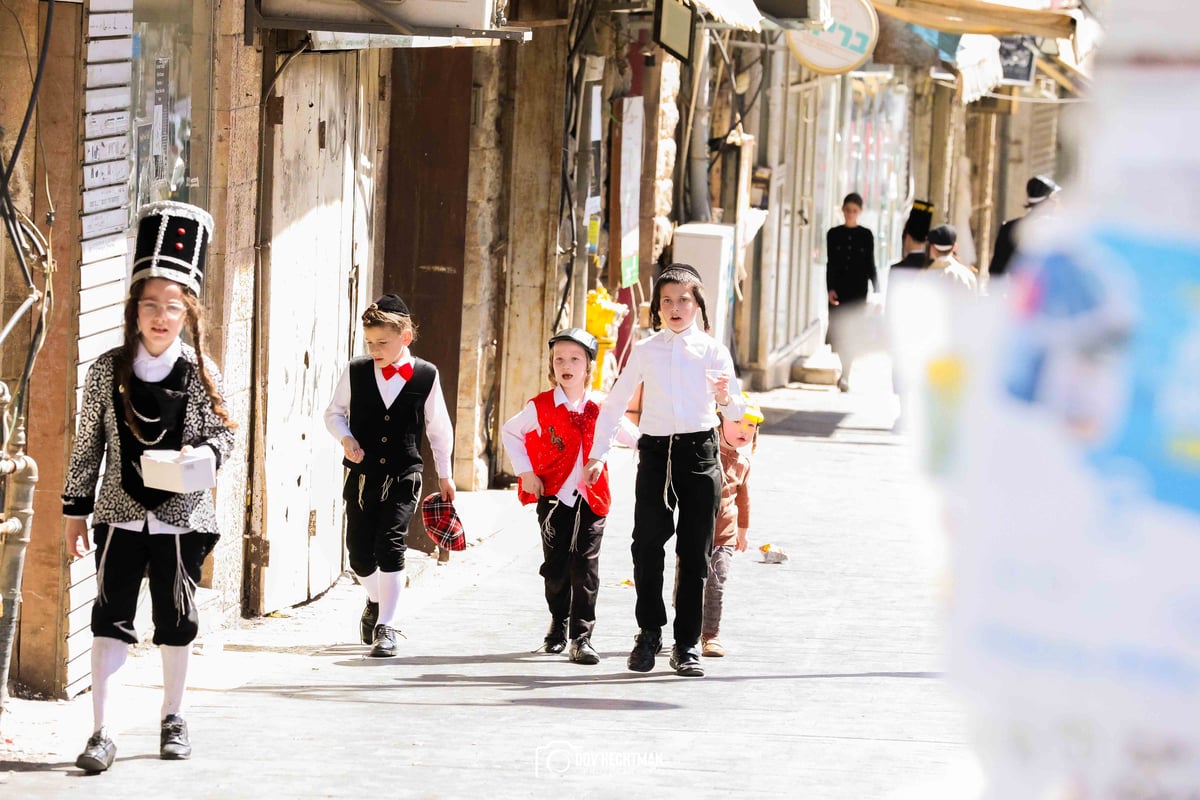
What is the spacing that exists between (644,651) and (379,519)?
129cm

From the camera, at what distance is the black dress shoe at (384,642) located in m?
7.80

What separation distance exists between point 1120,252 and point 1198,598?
271 mm

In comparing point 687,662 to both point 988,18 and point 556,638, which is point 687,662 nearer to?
point 556,638

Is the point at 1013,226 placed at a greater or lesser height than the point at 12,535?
greater

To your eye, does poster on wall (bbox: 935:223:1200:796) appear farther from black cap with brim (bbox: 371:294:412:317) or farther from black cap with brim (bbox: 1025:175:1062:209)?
black cap with brim (bbox: 1025:175:1062:209)

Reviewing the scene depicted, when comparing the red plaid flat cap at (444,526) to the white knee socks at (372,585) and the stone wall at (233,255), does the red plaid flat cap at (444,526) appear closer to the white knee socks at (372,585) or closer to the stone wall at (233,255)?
the white knee socks at (372,585)

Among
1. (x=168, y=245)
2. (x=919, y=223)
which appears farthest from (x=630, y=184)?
(x=168, y=245)

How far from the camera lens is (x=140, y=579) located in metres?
5.78

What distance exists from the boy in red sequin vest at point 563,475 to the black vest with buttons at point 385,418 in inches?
15.8

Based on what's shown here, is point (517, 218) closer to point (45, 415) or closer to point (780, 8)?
point (780, 8)

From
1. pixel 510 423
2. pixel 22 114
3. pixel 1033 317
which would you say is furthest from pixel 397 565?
pixel 1033 317

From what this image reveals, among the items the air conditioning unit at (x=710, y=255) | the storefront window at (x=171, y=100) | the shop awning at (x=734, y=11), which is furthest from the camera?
the air conditioning unit at (x=710, y=255)

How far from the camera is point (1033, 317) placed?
147cm

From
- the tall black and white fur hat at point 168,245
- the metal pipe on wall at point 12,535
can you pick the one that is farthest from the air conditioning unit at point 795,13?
the metal pipe on wall at point 12,535
